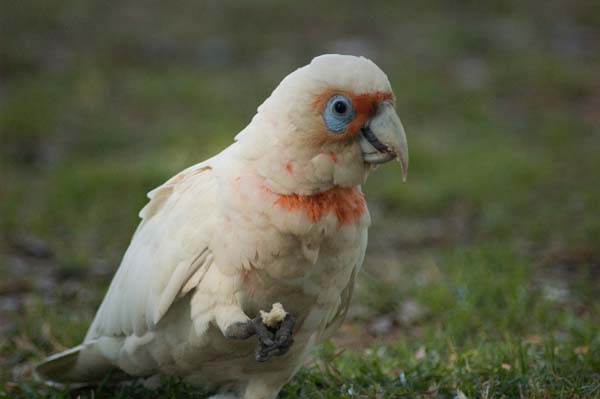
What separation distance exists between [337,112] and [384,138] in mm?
180

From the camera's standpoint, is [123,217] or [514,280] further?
[123,217]

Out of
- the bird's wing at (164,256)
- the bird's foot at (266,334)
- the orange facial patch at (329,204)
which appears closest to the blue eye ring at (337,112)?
the orange facial patch at (329,204)

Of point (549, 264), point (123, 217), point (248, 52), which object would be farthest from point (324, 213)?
point (248, 52)

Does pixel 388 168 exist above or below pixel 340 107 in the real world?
below

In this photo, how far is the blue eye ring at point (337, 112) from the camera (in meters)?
2.68

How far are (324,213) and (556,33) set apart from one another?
7663 mm

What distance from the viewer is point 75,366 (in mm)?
3359

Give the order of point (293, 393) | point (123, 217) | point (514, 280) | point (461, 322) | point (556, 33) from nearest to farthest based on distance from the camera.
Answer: point (293, 393) → point (461, 322) → point (514, 280) → point (123, 217) → point (556, 33)

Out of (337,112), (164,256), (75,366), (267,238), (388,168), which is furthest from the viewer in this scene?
(388,168)

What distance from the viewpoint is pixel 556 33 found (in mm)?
9625

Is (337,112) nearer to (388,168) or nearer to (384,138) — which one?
(384,138)

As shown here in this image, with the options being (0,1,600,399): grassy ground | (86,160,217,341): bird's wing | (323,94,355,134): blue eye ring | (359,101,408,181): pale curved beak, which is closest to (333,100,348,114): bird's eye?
(323,94,355,134): blue eye ring

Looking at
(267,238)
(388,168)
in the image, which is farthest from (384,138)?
(388,168)

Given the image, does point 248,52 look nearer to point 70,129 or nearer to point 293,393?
point 70,129
